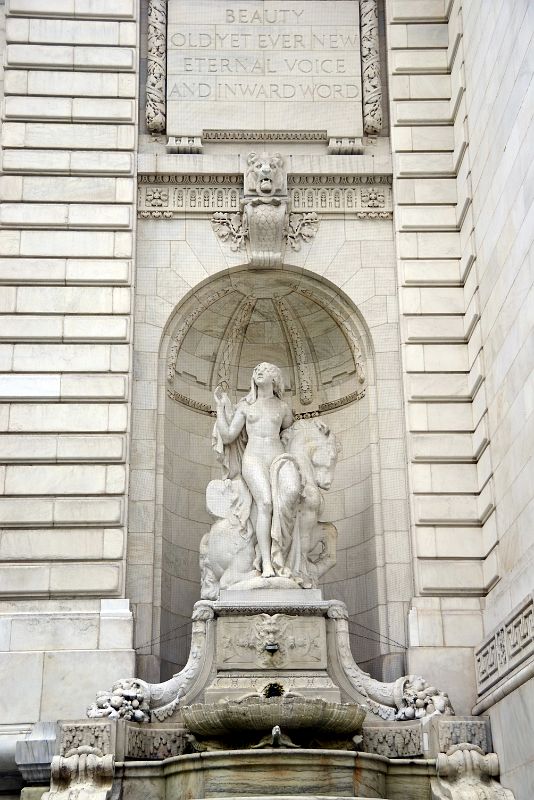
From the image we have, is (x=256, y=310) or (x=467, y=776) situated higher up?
(x=256, y=310)

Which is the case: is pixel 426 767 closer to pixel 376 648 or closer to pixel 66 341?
pixel 376 648

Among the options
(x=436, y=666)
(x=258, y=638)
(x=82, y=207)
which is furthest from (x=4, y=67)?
(x=436, y=666)

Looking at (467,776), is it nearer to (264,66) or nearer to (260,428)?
(260,428)

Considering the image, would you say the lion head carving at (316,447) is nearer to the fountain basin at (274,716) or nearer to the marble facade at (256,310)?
the marble facade at (256,310)

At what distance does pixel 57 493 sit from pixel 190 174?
4.95 meters

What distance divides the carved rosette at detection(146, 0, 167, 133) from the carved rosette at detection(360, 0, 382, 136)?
2.87 m

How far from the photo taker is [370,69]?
1741cm

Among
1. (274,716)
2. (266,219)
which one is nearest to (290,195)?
(266,219)

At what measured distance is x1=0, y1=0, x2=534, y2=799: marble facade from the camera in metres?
13.9

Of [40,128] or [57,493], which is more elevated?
[40,128]

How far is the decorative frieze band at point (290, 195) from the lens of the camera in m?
16.8

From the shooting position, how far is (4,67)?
16.8 metres

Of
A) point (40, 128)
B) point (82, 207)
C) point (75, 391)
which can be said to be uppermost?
point (40, 128)

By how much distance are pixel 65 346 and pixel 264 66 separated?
17.1 ft
